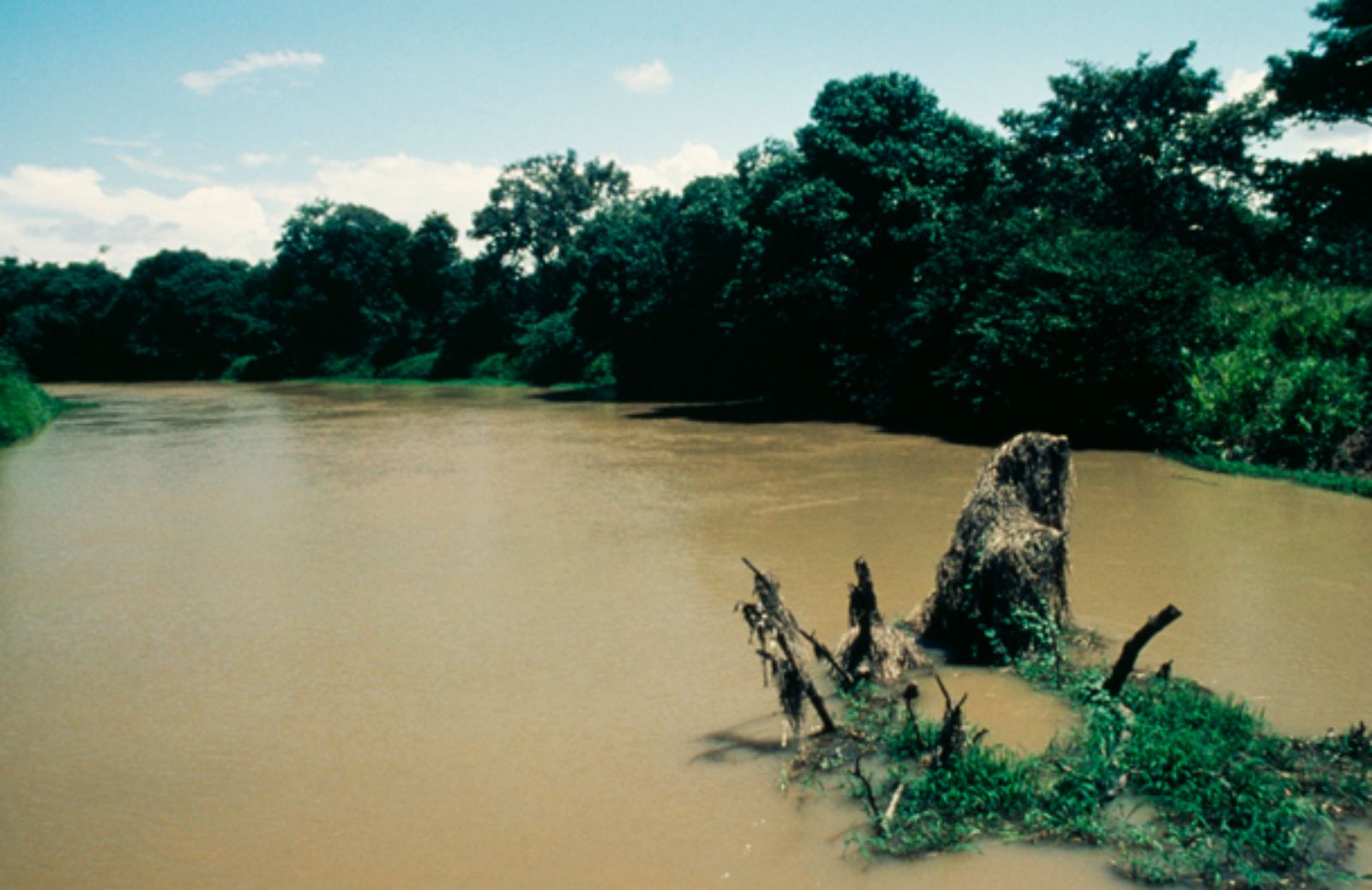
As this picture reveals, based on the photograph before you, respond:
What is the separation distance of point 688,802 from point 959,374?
15.9m

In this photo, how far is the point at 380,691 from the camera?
269 inches

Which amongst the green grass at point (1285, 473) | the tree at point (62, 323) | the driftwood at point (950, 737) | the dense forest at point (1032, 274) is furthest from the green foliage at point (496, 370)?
the driftwood at point (950, 737)

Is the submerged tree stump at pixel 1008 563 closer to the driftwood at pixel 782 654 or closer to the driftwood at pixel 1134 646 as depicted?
the driftwood at pixel 1134 646

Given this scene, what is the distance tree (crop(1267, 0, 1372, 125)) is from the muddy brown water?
43.9 ft

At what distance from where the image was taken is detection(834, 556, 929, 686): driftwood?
6301mm

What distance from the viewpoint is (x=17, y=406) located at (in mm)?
24000

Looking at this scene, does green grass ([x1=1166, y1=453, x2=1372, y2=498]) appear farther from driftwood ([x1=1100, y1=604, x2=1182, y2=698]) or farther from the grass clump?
the grass clump

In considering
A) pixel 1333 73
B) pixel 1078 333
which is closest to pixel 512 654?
pixel 1078 333

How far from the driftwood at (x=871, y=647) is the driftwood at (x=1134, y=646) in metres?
1.30

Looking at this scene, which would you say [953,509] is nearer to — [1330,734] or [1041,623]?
[1041,623]

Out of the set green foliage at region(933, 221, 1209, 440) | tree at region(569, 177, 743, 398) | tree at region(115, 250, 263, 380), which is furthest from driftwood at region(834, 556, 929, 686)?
tree at region(115, 250, 263, 380)

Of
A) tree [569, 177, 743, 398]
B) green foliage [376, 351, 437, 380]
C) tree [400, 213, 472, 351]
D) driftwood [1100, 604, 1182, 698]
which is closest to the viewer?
driftwood [1100, 604, 1182, 698]

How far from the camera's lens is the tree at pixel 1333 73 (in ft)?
74.1

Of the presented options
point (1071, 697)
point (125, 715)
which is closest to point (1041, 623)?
point (1071, 697)
